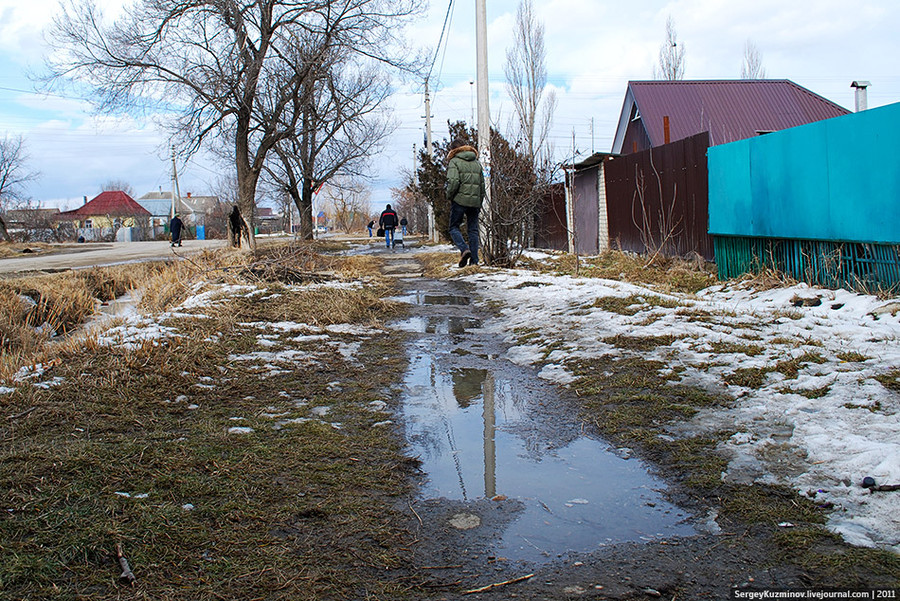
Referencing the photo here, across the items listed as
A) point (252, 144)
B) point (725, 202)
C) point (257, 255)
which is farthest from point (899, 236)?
point (252, 144)

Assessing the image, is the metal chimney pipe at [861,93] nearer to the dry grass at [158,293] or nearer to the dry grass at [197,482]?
the dry grass at [158,293]

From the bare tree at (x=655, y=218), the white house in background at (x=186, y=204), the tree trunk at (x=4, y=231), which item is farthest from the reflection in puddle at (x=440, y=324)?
the white house in background at (x=186, y=204)

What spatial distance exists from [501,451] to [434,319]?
4055mm

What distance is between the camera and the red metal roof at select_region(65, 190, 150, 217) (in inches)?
3393

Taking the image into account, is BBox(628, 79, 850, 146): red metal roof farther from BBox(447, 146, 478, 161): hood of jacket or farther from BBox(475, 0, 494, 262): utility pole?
BBox(447, 146, 478, 161): hood of jacket

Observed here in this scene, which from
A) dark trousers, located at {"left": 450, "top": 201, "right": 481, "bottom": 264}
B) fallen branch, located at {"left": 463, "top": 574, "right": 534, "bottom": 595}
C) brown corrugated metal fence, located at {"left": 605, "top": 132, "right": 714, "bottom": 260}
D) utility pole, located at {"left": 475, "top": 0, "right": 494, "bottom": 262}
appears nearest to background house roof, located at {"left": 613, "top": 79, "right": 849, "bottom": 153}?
brown corrugated metal fence, located at {"left": 605, "top": 132, "right": 714, "bottom": 260}

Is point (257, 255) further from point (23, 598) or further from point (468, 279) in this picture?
point (23, 598)

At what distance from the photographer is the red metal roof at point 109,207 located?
86.2m

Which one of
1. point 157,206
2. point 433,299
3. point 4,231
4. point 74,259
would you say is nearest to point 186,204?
point 157,206

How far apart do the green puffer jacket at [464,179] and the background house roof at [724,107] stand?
12.7m

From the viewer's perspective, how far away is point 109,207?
8812 cm

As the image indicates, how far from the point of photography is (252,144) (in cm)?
2923

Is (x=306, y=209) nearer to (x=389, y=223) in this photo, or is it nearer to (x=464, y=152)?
(x=389, y=223)

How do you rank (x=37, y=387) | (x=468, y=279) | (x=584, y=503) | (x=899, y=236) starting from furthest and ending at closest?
(x=468, y=279) → (x=899, y=236) → (x=37, y=387) → (x=584, y=503)
